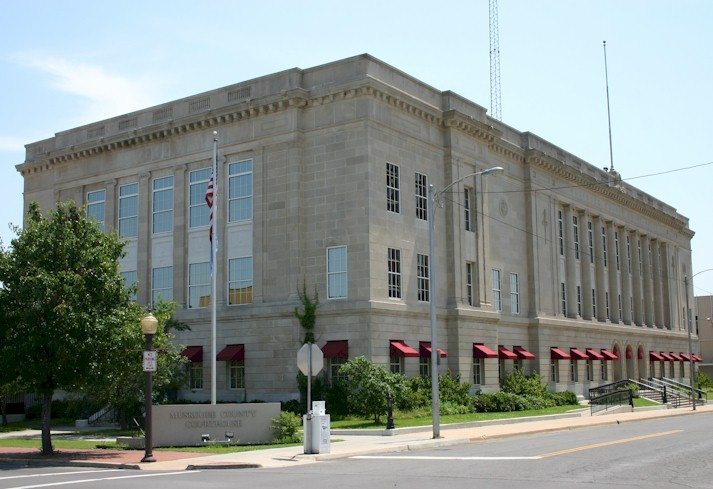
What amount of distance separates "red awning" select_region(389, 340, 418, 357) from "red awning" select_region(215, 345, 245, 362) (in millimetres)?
7622

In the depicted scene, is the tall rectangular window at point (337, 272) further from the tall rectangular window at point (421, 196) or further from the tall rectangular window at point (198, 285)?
the tall rectangular window at point (198, 285)

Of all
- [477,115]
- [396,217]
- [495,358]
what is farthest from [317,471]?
[477,115]

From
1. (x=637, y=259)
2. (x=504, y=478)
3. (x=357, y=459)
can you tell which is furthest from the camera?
(x=637, y=259)

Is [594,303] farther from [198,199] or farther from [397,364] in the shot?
[198,199]

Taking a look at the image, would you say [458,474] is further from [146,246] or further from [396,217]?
[146,246]

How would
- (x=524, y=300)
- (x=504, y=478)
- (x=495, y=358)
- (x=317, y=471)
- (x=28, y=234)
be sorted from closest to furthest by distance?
(x=504, y=478) < (x=317, y=471) < (x=28, y=234) < (x=495, y=358) < (x=524, y=300)

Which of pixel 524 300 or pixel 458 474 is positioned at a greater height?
pixel 524 300

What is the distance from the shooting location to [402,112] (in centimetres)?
4275

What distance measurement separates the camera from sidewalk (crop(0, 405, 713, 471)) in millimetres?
22578

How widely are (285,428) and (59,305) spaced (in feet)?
27.3

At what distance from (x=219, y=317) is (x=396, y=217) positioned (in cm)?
1036

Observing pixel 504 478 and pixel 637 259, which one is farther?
pixel 637 259

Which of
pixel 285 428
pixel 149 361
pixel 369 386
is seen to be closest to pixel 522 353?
pixel 369 386

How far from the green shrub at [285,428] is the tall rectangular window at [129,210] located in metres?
23.5
